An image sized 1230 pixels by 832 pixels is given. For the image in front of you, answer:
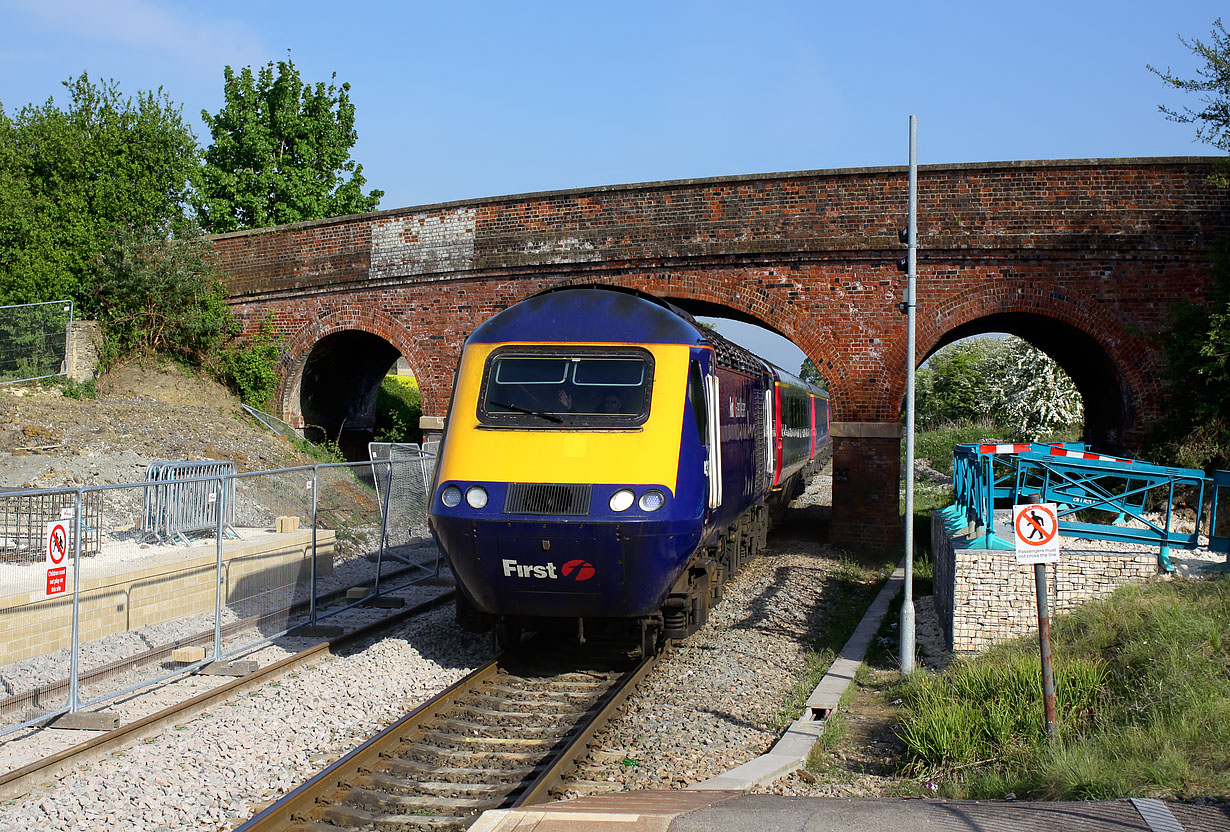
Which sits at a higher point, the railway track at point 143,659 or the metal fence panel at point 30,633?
the metal fence panel at point 30,633

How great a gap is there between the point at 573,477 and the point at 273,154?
34.4 m

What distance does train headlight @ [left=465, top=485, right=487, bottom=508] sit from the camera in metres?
8.19

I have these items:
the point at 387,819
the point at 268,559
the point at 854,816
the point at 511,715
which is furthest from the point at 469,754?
the point at 268,559

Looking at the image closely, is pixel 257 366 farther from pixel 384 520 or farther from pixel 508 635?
pixel 508 635

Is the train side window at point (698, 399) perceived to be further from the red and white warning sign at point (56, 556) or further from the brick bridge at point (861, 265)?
the brick bridge at point (861, 265)

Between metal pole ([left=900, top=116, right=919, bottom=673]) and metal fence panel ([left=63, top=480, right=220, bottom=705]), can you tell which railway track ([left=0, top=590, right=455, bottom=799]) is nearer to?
metal fence panel ([left=63, top=480, right=220, bottom=705])

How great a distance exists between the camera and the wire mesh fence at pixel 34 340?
20484 mm

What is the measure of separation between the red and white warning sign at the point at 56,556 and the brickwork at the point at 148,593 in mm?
728

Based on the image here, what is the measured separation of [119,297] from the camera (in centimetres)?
2297

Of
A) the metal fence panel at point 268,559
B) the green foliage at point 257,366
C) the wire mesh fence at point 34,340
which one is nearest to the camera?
the metal fence panel at point 268,559

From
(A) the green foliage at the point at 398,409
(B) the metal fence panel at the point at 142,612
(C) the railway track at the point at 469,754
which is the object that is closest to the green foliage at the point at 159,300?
(A) the green foliage at the point at 398,409

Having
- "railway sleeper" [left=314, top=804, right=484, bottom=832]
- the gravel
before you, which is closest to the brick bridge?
the gravel

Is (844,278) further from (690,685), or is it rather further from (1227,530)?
(690,685)

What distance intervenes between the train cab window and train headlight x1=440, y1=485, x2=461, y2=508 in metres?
0.68
